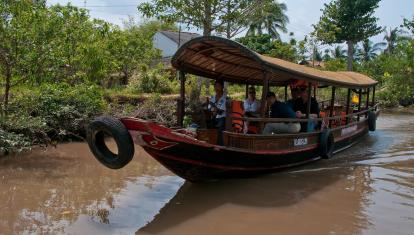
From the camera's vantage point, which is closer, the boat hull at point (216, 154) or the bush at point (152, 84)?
the boat hull at point (216, 154)

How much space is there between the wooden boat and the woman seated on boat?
0.15 metres

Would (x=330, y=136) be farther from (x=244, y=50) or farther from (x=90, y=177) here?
(x=90, y=177)

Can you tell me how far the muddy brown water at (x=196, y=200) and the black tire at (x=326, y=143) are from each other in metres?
0.28

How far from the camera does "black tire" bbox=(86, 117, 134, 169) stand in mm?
5211

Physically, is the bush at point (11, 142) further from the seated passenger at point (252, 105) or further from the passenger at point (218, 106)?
the seated passenger at point (252, 105)

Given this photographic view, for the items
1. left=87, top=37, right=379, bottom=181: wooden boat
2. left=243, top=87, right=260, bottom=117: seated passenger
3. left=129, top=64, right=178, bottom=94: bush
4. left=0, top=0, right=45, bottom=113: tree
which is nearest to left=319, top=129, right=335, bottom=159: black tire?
left=87, top=37, right=379, bottom=181: wooden boat

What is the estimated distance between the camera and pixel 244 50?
6395 mm

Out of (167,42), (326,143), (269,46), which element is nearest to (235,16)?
(326,143)

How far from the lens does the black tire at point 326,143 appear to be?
854 cm

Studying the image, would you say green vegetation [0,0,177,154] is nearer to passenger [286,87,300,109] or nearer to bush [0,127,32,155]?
bush [0,127,32,155]

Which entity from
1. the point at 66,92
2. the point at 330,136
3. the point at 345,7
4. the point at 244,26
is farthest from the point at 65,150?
the point at 345,7

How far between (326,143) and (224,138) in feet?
9.32

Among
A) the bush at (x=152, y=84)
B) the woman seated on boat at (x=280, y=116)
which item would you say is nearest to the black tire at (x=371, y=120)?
the woman seated on boat at (x=280, y=116)

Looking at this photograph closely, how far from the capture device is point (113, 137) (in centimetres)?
524
